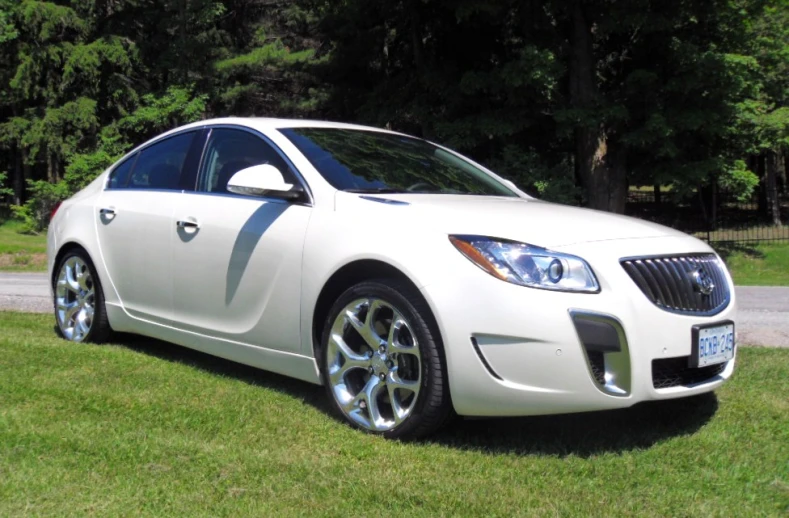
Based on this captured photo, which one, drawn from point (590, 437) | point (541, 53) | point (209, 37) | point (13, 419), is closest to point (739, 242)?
point (541, 53)

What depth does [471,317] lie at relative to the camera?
3.50m

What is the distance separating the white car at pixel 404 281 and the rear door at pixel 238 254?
0.04ft

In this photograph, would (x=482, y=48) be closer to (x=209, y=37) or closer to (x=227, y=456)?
(x=209, y=37)

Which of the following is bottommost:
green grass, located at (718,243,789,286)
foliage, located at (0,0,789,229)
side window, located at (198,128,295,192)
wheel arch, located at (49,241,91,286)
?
green grass, located at (718,243,789,286)

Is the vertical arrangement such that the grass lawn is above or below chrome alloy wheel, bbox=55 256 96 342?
below

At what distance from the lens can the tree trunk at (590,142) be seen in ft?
56.7

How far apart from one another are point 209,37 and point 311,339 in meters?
29.0

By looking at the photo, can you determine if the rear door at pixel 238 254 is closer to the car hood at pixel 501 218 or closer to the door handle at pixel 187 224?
the door handle at pixel 187 224

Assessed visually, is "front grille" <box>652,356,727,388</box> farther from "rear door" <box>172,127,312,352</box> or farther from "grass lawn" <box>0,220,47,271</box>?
"grass lawn" <box>0,220,47,271</box>

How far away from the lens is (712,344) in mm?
3791

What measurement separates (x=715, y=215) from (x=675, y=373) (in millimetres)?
22737

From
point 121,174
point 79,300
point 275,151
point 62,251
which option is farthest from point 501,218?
point 62,251

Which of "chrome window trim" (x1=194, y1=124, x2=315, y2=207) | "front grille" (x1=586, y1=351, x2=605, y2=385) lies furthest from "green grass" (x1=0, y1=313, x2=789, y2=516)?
"chrome window trim" (x1=194, y1=124, x2=315, y2=207)

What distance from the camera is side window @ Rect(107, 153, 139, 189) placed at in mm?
5879
